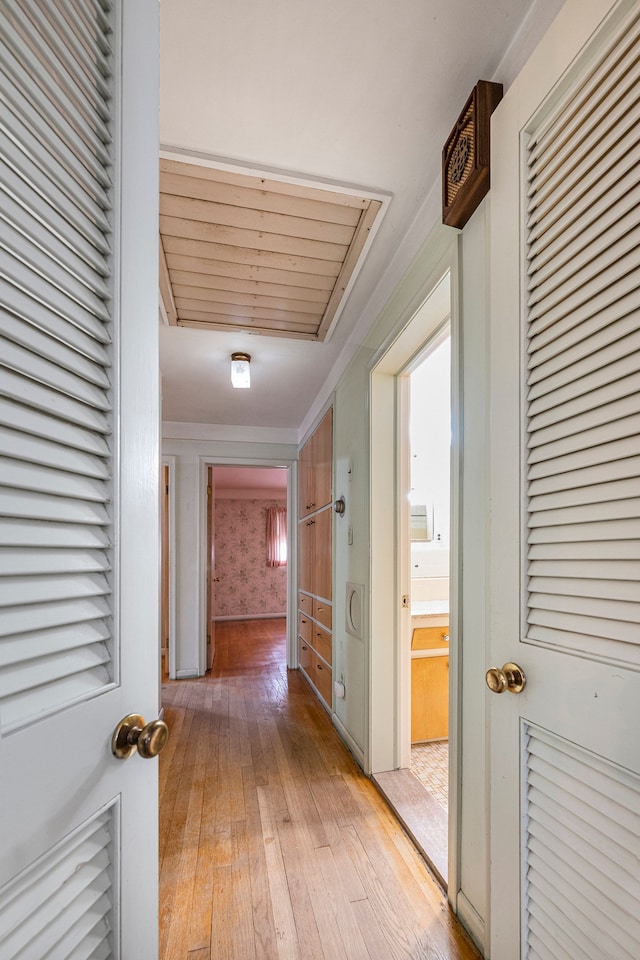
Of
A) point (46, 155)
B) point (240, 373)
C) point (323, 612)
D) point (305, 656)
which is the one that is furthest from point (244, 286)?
point (305, 656)

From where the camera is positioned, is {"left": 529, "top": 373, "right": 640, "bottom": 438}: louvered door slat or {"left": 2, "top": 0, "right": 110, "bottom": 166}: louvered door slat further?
{"left": 529, "top": 373, "right": 640, "bottom": 438}: louvered door slat

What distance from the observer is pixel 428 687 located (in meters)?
2.66

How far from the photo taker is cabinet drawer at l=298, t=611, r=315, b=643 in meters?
3.92

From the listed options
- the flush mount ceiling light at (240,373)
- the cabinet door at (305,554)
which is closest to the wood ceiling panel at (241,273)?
the flush mount ceiling light at (240,373)

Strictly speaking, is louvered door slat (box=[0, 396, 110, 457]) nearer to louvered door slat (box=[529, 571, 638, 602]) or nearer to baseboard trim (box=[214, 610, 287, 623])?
louvered door slat (box=[529, 571, 638, 602])

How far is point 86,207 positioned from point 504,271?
85 centimetres

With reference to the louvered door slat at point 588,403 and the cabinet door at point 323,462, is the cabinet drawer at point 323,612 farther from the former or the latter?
the louvered door slat at point 588,403

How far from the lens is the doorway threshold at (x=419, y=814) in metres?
1.68

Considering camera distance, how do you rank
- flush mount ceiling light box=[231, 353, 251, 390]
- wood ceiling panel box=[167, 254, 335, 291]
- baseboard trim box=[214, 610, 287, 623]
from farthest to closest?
baseboard trim box=[214, 610, 287, 623], flush mount ceiling light box=[231, 353, 251, 390], wood ceiling panel box=[167, 254, 335, 291]

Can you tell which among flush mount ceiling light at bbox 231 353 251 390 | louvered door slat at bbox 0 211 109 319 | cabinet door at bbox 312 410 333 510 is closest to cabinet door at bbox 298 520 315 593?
cabinet door at bbox 312 410 333 510

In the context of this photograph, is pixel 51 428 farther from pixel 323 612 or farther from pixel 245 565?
pixel 245 565

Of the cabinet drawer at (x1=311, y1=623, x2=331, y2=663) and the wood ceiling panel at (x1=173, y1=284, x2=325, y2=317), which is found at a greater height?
the wood ceiling panel at (x1=173, y1=284, x2=325, y2=317)

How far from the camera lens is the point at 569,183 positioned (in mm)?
836

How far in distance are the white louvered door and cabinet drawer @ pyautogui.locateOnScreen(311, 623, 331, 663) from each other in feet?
7.24
